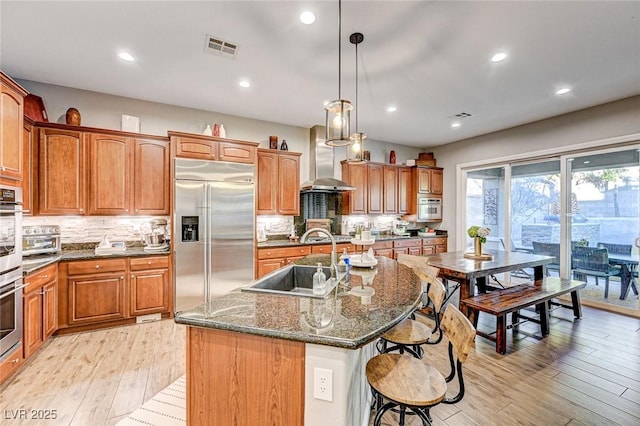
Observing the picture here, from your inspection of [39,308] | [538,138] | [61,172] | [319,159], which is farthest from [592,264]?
[61,172]

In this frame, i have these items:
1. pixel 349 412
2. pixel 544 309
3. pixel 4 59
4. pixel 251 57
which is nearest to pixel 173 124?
pixel 4 59

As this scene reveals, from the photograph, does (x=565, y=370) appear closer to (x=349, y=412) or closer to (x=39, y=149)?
(x=349, y=412)

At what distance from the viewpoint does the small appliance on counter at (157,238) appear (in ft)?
12.1

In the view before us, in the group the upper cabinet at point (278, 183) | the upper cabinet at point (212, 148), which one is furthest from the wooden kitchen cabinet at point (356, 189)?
the upper cabinet at point (212, 148)

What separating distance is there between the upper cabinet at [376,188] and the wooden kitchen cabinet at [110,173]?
3419mm

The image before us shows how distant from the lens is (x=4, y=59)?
2.87 m

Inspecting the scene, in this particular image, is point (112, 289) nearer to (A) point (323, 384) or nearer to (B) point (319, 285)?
(B) point (319, 285)

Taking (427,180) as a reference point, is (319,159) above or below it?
above

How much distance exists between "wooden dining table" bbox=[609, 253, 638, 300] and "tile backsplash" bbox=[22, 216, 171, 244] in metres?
6.41

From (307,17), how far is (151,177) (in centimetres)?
282

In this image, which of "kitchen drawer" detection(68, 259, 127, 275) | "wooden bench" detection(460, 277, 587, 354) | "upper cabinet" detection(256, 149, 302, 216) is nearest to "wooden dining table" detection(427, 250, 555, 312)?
"wooden bench" detection(460, 277, 587, 354)

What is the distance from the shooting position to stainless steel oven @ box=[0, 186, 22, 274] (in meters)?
2.22

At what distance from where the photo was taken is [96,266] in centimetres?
324

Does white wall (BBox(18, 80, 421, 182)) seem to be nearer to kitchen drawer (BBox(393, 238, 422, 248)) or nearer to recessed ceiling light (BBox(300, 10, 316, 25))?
kitchen drawer (BBox(393, 238, 422, 248))
